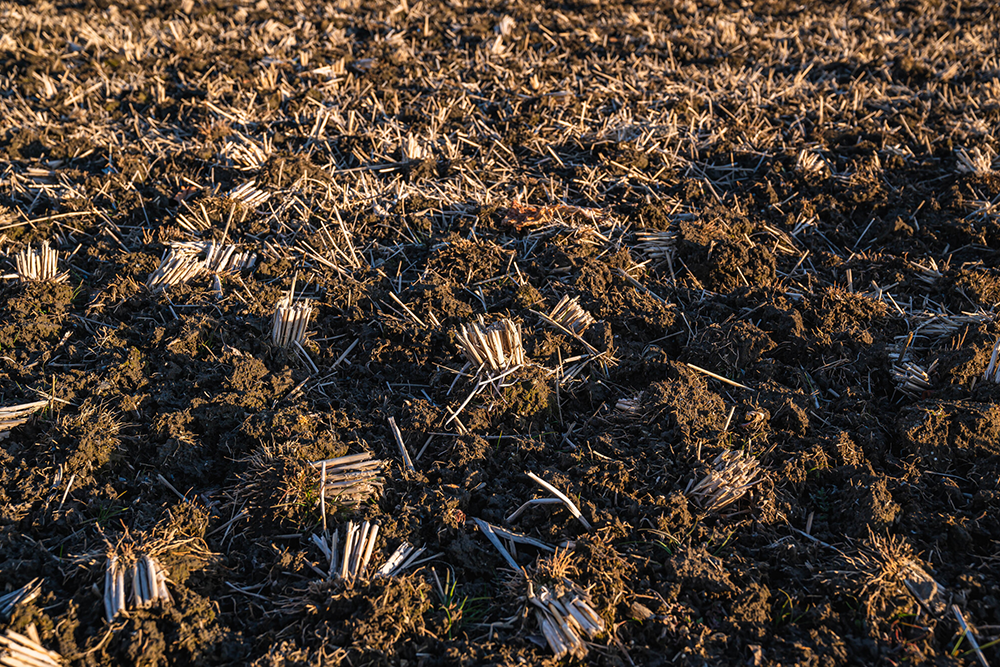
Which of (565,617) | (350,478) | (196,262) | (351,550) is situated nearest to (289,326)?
(196,262)

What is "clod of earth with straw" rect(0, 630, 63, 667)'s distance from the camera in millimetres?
1923

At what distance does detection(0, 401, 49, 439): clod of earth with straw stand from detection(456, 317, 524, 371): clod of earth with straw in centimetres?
185

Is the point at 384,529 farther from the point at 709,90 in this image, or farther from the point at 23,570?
the point at 709,90

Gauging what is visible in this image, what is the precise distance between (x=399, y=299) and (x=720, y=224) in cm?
195

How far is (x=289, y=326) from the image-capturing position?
125 inches

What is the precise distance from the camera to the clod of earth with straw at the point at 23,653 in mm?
1923

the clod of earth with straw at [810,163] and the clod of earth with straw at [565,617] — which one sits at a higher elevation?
the clod of earth with straw at [810,163]

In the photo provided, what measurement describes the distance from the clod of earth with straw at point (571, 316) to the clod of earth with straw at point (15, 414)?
7.67 ft

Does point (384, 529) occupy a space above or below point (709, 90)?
below

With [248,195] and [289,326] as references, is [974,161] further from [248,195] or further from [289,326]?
[248,195]

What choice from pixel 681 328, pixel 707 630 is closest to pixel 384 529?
pixel 707 630

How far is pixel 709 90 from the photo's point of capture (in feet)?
17.8

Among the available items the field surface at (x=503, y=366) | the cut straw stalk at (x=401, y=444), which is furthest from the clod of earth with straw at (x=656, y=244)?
the cut straw stalk at (x=401, y=444)

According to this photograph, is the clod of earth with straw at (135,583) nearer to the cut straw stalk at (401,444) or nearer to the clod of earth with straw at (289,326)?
A: the cut straw stalk at (401,444)
